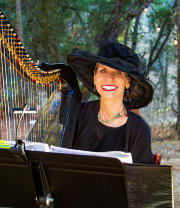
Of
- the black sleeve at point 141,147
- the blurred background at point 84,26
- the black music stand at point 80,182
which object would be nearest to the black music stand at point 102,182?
the black music stand at point 80,182

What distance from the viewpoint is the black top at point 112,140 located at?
1751 mm

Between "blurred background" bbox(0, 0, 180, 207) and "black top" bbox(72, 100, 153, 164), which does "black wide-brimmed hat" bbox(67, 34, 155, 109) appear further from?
"blurred background" bbox(0, 0, 180, 207)

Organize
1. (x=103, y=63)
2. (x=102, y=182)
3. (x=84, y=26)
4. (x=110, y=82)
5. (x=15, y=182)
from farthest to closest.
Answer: (x=84, y=26) < (x=110, y=82) < (x=103, y=63) < (x=15, y=182) < (x=102, y=182)

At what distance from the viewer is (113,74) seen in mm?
1758

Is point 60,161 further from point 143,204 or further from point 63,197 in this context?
point 143,204

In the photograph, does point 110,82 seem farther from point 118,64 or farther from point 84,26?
point 84,26

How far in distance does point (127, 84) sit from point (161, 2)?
18.3ft

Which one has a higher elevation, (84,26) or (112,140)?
(84,26)

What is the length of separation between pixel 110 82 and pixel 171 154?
327cm

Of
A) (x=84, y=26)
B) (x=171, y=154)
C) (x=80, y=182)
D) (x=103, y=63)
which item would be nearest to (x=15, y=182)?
(x=80, y=182)

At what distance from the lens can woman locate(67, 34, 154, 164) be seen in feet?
5.34

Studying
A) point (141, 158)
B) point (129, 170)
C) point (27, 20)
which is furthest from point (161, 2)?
point (129, 170)

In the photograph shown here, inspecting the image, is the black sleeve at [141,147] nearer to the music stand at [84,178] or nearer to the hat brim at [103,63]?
the hat brim at [103,63]

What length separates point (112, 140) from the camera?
178cm
